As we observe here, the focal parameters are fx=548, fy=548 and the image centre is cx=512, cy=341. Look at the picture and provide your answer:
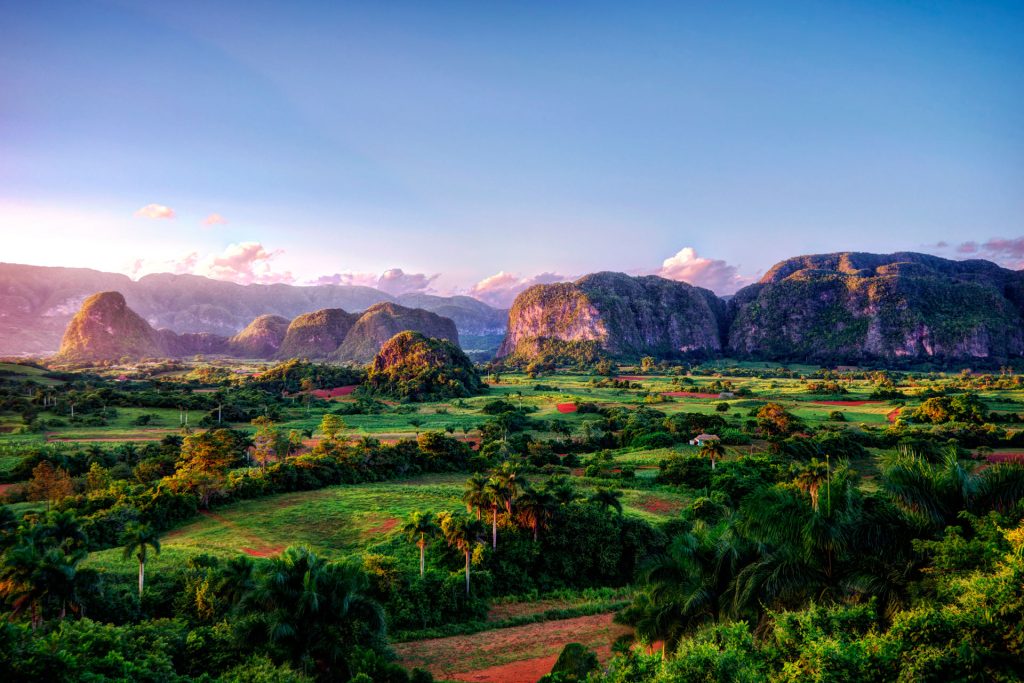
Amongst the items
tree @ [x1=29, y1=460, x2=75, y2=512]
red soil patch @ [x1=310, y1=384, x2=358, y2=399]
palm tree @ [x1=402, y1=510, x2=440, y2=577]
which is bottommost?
red soil patch @ [x1=310, y1=384, x2=358, y2=399]

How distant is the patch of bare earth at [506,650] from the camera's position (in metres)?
23.8

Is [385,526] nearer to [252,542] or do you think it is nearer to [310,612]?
[252,542]

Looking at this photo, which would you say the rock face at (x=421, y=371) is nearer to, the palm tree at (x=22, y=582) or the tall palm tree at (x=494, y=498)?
the tall palm tree at (x=494, y=498)

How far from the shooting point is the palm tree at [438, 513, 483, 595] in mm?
31359

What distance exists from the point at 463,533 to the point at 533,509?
737 centimetres

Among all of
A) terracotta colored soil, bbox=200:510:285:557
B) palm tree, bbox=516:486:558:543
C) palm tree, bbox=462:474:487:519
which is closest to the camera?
terracotta colored soil, bbox=200:510:285:557

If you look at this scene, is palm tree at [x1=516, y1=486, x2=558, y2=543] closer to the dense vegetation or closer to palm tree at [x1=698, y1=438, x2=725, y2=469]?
the dense vegetation

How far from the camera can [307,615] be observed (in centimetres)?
1888

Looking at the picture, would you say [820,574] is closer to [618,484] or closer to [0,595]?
[0,595]

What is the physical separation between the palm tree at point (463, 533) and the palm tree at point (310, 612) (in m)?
11.5

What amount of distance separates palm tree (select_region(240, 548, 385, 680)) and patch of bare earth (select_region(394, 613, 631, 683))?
6.25 metres

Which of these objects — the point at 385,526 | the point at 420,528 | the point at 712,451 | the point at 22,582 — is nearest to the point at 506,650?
the point at 420,528

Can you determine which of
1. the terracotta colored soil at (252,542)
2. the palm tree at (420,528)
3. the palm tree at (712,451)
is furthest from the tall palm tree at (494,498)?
the palm tree at (712,451)

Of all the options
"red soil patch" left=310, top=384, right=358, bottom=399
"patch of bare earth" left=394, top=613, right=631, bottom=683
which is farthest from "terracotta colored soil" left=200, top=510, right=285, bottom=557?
"red soil patch" left=310, top=384, right=358, bottom=399
